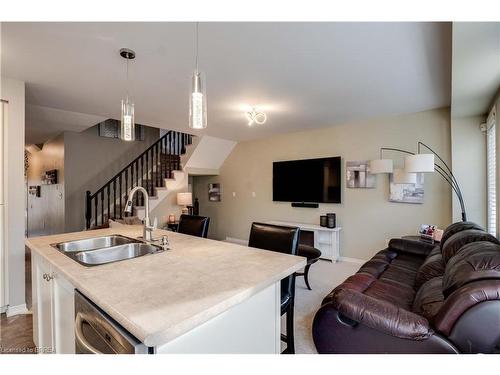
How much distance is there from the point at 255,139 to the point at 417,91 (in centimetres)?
351

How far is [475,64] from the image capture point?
2.01m

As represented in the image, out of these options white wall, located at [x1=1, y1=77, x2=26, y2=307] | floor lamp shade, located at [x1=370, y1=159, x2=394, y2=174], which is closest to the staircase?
white wall, located at [x1=1, y1=77, x2=26, y2=307]

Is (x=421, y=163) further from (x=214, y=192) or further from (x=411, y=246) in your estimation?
(x=214, y=192)

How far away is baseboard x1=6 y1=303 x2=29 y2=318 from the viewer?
269cm

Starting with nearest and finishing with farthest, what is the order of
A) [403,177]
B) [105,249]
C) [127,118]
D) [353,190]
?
[105,249]
[127,118]
[403,177]
[353,190]

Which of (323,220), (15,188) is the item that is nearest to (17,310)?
(15,188)

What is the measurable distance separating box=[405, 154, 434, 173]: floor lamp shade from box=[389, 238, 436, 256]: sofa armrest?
924 mm

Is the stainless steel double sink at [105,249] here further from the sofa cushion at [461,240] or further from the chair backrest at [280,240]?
the sofa cushion at [461,240]

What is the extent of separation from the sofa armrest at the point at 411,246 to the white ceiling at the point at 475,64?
1.73m

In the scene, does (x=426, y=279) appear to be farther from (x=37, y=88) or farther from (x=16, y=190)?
(x=37, y=88)

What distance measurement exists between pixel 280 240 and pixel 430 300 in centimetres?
108

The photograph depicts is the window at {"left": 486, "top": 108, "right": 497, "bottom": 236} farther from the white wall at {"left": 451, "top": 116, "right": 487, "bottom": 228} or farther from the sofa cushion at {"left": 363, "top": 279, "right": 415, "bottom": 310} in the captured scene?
the sofa cushion at {"left": 363, "top": 279, "right": 415, "bottom": 310}

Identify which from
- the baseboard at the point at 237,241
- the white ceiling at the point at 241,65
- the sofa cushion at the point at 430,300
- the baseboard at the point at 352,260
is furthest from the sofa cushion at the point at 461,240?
the baseboard at the point at 237,241
